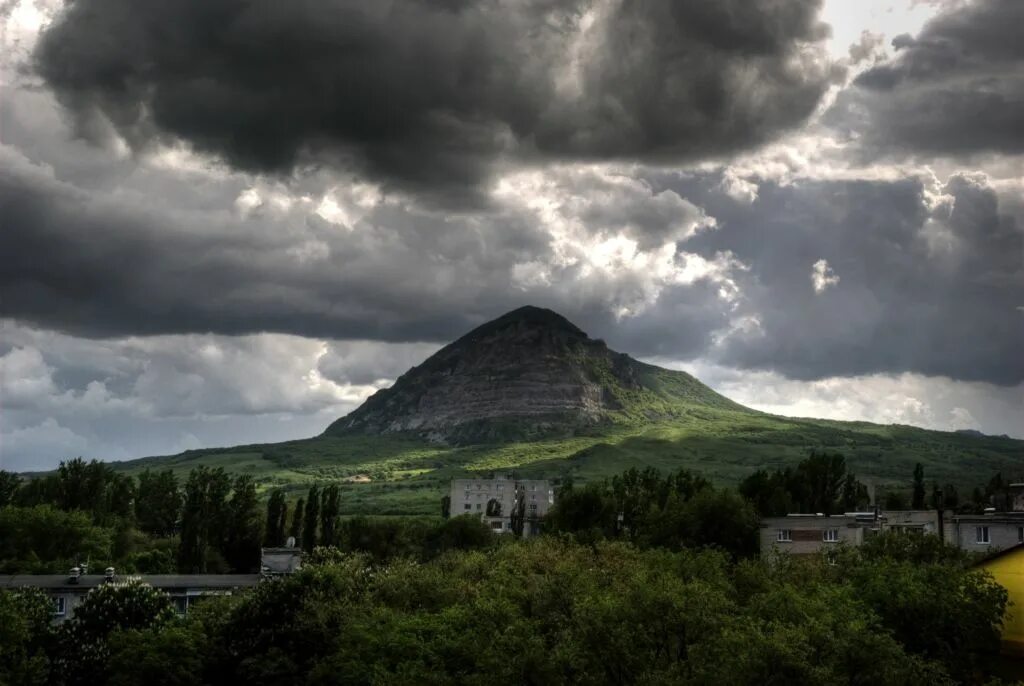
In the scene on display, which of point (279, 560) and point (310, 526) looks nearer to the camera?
point (279, 560)

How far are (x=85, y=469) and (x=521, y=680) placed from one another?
153 meters

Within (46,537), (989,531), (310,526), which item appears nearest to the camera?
(989,531)

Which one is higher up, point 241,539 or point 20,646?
point 241,539

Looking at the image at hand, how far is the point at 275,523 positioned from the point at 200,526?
1766 centimetres

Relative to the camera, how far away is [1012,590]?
49.4 metres

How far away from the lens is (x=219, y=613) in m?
84.4

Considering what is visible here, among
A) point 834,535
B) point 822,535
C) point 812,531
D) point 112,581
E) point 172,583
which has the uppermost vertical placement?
point 812,531

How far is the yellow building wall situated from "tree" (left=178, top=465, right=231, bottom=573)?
121m

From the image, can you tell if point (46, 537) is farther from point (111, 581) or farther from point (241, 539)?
point (111, 581)

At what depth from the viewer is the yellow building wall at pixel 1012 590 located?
47.7 m

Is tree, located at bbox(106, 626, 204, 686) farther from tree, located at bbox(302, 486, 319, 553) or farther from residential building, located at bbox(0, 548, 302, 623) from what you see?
tree, located at bbox(302, 486, 319, 553)

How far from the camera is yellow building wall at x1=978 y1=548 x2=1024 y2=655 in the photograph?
47.7 meters

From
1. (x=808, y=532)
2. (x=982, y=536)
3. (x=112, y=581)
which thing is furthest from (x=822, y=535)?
(x=112, y=581)

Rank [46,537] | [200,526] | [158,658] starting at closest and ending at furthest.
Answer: [158,658]
[46,537]
[200,526]
